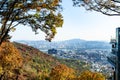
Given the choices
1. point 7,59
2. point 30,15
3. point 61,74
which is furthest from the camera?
point 61,74

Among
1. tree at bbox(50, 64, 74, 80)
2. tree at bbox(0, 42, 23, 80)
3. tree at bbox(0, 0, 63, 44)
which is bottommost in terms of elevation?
tree at bbox(50, 64, 74, 80)

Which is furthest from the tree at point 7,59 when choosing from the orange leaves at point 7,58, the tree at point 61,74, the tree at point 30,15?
the tree at point 30,15

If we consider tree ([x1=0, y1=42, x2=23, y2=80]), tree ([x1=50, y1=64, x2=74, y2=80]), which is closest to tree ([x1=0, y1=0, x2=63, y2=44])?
tree ([x1=0, y1=42, x2=23, y2=80])

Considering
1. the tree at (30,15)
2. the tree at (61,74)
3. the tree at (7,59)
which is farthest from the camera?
the tree at (61,74)

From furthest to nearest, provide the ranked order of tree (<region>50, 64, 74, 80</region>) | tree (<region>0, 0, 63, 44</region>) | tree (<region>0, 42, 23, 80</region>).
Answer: tree (<region>50, 64, 74, 80</region>) < tree (<region>0, 42, 23, 80</region>) < tree (<region>0, 0, 63, 44</region>)

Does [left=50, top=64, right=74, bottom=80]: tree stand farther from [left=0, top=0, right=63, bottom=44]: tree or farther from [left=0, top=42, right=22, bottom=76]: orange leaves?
[left=0, top=0, right=63, bottom=44]: tree

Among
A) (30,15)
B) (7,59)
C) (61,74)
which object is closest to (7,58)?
(7,59)

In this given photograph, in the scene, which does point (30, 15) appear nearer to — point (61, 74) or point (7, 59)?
point (7, 59)

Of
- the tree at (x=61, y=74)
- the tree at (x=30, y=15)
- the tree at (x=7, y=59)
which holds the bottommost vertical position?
the tree at (x=61, y=74)

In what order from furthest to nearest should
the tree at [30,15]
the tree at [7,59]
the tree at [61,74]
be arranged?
the tree at [61,74] < the tree at [7,59] < the tree at [30,15]

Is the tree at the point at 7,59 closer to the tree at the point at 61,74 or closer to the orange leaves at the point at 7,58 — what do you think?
the orange leaves at the point at 7,58

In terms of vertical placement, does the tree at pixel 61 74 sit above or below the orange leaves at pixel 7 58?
below

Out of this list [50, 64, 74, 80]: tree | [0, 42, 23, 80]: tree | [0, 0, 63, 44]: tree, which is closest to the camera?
[0, 0, 63, 44]: tree

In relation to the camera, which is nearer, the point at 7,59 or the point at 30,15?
the point at 30,15
